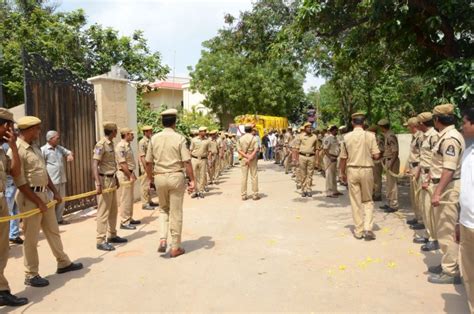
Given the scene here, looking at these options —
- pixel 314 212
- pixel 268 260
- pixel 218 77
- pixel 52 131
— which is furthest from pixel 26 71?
pixel 218 77

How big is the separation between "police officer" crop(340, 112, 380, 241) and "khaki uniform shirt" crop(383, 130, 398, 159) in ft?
7.53

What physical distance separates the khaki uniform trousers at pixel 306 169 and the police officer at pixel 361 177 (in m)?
3.82

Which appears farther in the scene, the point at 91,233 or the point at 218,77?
the point at 218,77

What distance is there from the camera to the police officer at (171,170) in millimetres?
5875

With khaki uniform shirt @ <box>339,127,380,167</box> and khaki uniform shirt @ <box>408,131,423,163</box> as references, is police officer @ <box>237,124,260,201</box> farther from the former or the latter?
khaki uniform shirt @ <box>408,131,423,163</box>

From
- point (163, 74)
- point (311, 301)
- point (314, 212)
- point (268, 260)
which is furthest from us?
point (163, 74)

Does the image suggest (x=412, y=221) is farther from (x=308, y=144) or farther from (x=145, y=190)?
(x=145, y=190)

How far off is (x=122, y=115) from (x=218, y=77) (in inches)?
972

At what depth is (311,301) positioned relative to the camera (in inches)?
168

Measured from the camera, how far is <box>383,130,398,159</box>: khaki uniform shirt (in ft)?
28.7

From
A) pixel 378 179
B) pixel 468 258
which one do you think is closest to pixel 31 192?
pixel 468 258

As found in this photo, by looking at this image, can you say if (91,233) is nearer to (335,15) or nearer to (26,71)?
(26,71)

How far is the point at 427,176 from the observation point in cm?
571

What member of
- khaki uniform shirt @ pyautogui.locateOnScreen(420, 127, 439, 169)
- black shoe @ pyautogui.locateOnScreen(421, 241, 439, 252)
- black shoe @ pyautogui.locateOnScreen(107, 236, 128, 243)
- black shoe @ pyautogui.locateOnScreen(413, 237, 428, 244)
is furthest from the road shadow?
khaki uniform shirt @ pyautogui.locateOnScreen(420, 127, 439, 169)
